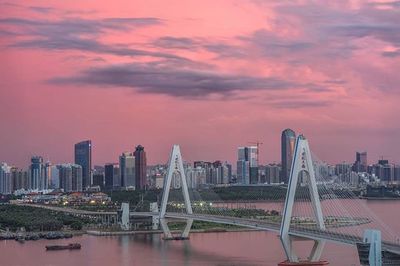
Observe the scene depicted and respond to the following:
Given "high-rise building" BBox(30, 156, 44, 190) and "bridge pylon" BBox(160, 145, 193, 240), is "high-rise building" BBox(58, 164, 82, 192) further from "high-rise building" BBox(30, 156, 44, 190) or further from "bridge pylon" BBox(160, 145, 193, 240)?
"bridge pylon" BBox(160, 145, 193, 240)

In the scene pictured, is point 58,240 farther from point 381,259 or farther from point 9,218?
point 381,259

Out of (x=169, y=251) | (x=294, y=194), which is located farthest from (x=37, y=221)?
(x=294, y=194)

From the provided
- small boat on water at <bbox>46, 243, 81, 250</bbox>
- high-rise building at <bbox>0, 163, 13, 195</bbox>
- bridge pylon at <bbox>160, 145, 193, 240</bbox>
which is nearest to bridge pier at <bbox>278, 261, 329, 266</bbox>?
small boat on water at <bbox>46, 243, 81, 250</bbox>

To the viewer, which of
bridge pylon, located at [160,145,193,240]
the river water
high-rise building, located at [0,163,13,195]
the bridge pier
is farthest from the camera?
high-rise building, located at [0,163,13,195]

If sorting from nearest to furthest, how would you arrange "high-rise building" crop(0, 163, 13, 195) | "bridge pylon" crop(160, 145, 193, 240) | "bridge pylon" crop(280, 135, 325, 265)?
1. "bridge pylon" crop(280, 135, 325, 265)
2. "bridge pylon" crop(160, 145, 193, 240)
3. "high-rise building" crop(0, 163, 13, 195)

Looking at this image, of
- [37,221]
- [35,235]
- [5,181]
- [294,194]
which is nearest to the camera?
[294,194]

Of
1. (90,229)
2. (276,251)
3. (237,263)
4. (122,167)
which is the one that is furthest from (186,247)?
(122,167)

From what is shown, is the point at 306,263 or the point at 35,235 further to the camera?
the point at 35,235

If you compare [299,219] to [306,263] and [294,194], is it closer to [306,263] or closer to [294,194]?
[294,194]
